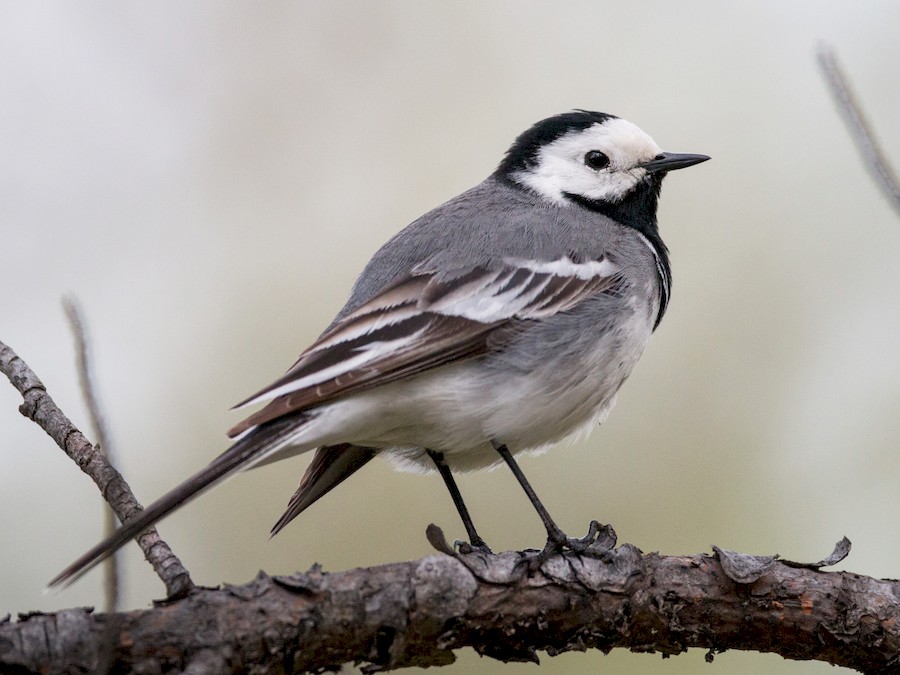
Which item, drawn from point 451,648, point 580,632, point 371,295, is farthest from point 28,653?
point 371,295

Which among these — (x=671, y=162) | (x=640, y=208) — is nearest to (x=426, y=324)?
(x=640, y=208)

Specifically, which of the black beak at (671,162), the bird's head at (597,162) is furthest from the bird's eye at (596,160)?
the black beak at (671,162)

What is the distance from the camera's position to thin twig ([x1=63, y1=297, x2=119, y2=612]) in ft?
7.85

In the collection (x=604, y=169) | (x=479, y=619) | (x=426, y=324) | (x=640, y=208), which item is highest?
(x=604, y=169)

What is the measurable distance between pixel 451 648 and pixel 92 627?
44.1 inches

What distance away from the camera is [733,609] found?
3.42 m

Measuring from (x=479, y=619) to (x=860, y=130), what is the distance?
72.9 inches

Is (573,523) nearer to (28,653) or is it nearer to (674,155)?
(674,155)

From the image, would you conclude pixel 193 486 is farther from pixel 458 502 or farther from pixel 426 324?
pixel 458 502

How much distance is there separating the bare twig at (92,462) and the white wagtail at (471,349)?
0.27 meters

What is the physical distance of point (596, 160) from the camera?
5.02 metres

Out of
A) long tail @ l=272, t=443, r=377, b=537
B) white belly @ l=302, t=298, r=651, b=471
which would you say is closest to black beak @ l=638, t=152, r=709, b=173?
white belly @ l=302, t=298, r=651, b=471

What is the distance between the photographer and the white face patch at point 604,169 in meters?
4.99

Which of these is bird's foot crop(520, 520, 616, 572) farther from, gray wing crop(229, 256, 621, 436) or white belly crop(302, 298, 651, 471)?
gray wing crop(229, 256, 621, 436)
